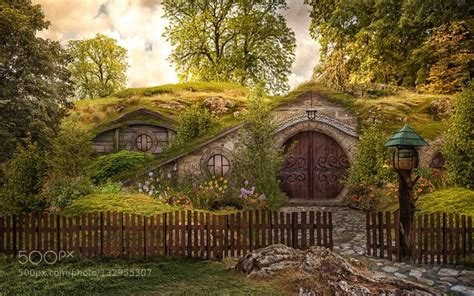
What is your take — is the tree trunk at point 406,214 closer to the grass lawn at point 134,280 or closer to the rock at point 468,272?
the rock at point 468,272

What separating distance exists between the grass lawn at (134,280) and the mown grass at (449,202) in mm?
5588

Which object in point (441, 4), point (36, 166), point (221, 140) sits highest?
point (441, 4)

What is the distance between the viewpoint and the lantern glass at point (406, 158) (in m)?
6.83

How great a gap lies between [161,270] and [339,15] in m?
19.5

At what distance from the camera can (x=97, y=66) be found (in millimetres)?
37656

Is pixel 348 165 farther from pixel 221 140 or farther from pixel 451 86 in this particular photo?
pixel 451 86

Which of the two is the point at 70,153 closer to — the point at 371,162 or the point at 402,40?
the point at 371,162

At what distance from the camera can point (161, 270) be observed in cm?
593

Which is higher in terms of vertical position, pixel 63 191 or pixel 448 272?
pixel 63 191

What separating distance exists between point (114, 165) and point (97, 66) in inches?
1076

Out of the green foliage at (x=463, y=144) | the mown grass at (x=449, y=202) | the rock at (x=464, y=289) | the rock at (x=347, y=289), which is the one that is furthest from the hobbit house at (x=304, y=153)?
the rock at (x=347, y=289)

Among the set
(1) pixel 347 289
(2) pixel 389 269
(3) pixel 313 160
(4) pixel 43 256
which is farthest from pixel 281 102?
(1) pixel 347 289

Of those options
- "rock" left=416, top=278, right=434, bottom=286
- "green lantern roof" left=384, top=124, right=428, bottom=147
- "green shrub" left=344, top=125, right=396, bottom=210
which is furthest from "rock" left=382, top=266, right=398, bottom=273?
"green shrub" left=344, top=125, right=396, bottom=210

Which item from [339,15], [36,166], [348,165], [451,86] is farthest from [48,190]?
[339,15]
